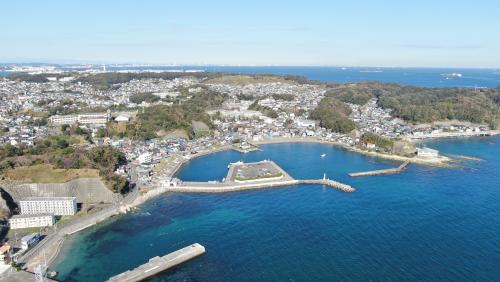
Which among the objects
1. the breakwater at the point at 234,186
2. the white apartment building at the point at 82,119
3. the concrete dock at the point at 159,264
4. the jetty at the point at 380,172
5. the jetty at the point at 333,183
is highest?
the white apartment building at the point at 82,119

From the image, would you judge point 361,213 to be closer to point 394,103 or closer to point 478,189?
point 478,189

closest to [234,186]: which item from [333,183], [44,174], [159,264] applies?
[333,183]

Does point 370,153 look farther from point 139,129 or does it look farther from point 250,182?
point 139,129

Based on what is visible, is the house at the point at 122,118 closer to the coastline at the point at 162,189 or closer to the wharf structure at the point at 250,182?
the coastline at the point at 162,189

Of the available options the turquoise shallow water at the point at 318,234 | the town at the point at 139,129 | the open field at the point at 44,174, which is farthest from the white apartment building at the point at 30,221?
the open field at the point at 44,174

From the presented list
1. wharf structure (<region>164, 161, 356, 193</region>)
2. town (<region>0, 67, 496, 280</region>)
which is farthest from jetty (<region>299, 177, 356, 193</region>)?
town (<region>0, 67, 496, 280</region>)

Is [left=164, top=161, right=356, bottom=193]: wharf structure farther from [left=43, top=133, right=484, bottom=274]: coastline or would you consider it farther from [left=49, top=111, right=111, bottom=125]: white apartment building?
[left=49, top=111, right=111, bottom=125]: white apartment building
